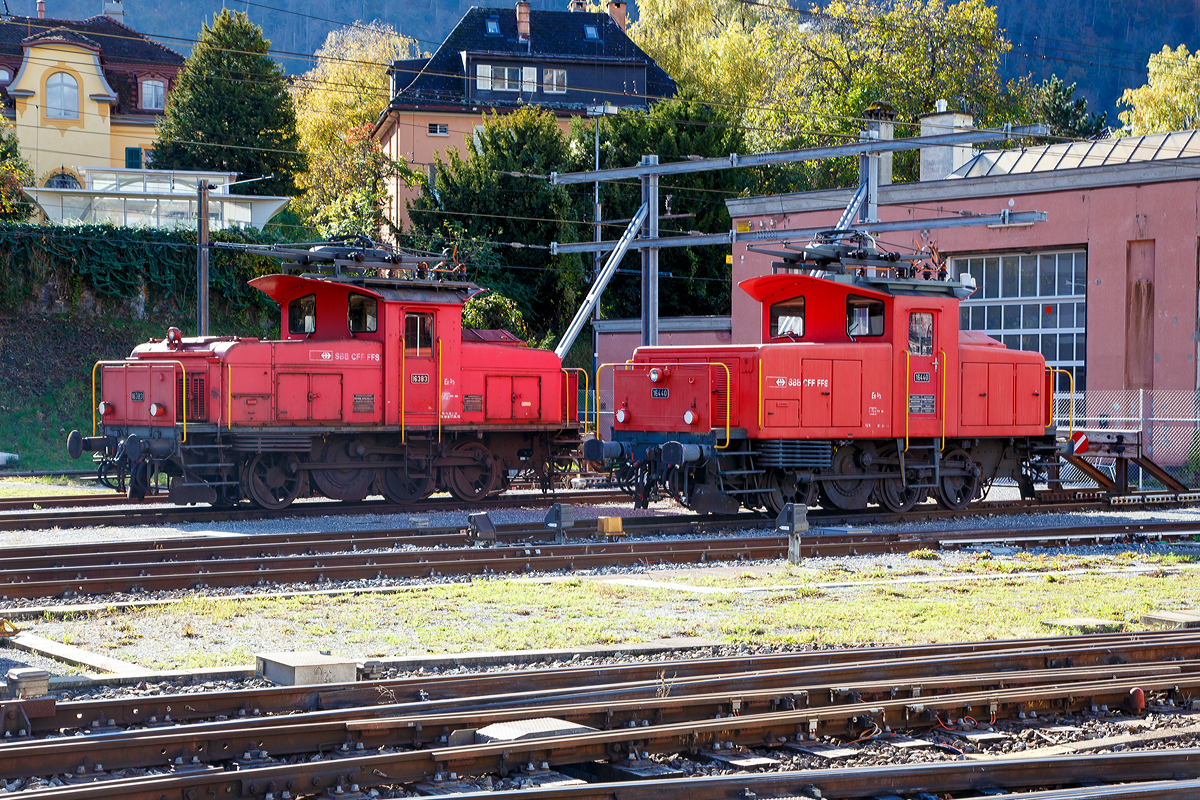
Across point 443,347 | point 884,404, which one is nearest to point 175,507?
point 443,347

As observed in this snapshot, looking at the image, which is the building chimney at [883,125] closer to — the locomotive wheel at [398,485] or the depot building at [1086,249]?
the depot building at [1086,249]

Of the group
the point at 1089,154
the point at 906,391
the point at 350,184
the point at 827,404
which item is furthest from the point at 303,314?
the point at 350,184

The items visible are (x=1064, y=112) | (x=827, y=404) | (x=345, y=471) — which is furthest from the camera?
(x=1064, y=112)

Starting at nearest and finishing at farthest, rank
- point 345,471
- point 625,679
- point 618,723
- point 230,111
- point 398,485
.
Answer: point 618,723, point 625,679, point 345,471, point 398,485, point 230,111

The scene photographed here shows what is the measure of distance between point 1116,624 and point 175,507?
48.0ft

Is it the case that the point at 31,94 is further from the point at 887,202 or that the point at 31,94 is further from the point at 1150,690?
the point at 1150,690

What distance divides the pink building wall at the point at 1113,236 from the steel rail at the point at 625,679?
746 inches

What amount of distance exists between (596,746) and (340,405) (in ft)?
42.2

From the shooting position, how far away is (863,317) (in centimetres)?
1823

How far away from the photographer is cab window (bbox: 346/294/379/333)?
1900 cm

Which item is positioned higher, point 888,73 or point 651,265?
point 888,73

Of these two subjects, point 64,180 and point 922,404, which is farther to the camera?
point 64,180

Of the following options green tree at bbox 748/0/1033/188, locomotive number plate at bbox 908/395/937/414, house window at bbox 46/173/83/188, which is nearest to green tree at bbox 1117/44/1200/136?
green tree at bbox 748/0/1033/188

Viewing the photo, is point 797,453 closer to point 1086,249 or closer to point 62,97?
point 1086,249
